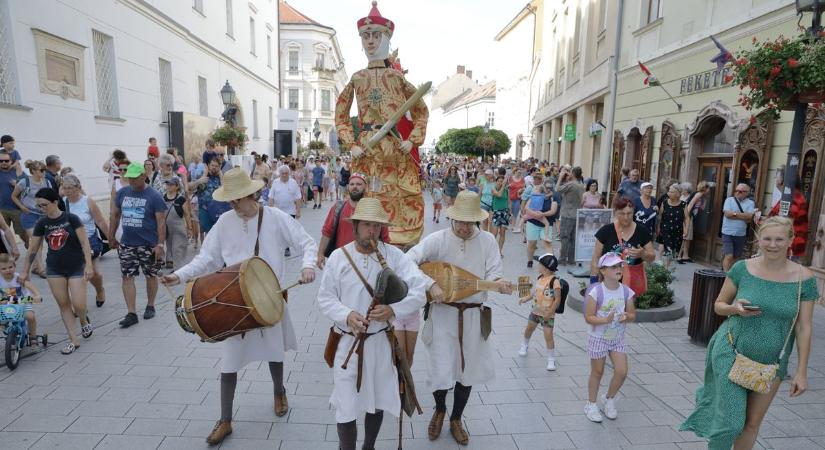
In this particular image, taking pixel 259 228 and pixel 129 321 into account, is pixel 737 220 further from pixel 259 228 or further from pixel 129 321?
pixel 129 321

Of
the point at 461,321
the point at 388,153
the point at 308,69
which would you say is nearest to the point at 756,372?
the point at 461,321

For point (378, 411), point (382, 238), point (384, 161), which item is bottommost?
point (378, 411)

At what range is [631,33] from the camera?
44.7 feet

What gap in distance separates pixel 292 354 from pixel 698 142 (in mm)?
9423

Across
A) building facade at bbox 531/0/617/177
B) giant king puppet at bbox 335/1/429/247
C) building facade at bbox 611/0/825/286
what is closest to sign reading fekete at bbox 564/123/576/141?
building facade at bbox 531/0/617/177

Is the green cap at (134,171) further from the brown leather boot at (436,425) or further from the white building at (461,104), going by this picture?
the white building at (461,104)

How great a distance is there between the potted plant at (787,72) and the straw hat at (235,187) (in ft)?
16.0

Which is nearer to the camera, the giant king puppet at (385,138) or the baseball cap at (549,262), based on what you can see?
the baseball cap at (549,262)

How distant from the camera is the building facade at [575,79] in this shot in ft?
54.2

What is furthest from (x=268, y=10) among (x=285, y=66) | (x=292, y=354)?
(x=292, y=354)

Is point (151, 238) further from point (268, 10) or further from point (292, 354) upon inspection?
point (268, 10)

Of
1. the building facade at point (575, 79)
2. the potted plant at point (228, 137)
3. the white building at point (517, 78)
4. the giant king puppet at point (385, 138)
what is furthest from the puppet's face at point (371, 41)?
the white building at point (517, 78)

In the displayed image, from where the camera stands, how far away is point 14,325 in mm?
4773

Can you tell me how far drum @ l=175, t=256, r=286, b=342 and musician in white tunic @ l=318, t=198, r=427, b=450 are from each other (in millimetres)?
626
